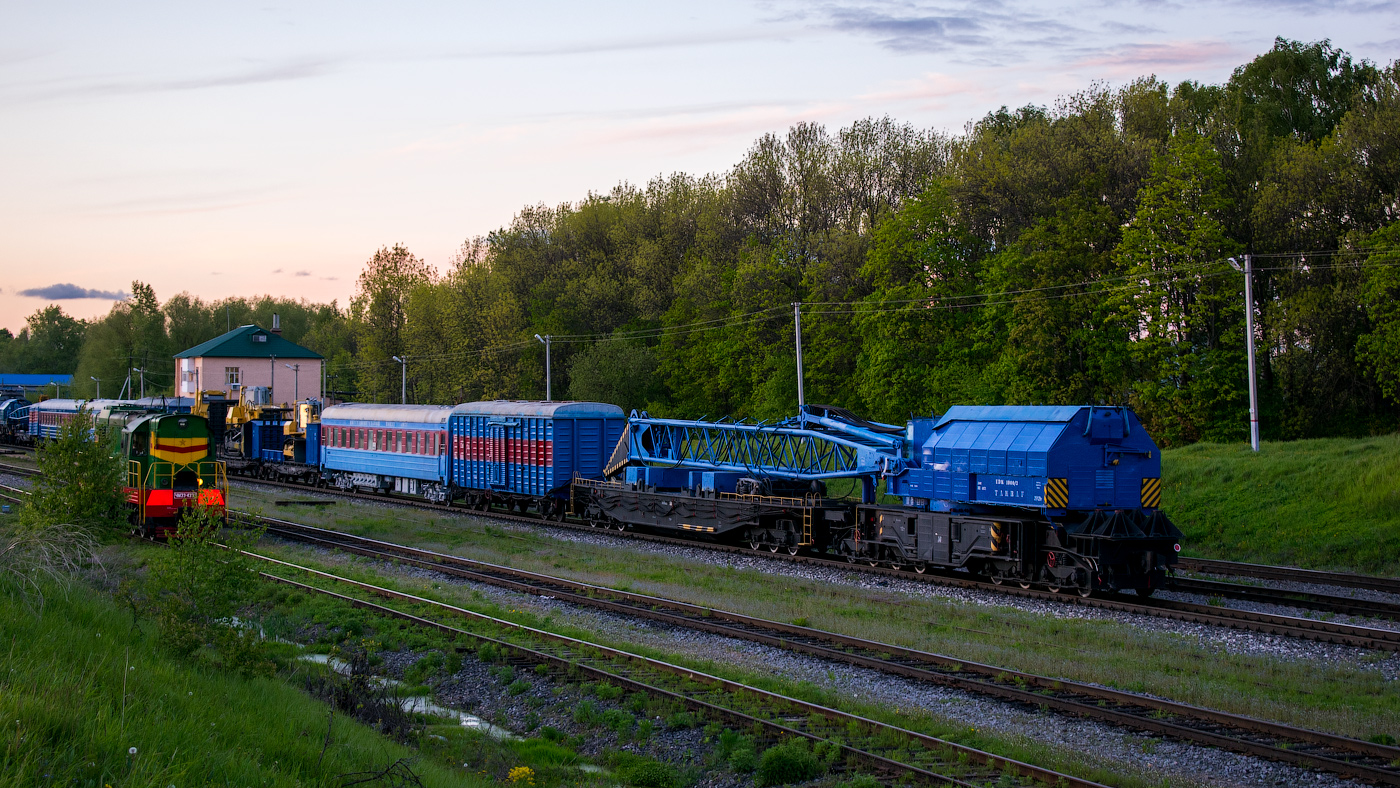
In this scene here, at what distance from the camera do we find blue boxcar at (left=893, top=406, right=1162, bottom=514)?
17.8m

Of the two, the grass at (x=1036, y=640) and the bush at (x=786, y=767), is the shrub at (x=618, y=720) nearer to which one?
the bush at (x=786, y=767)

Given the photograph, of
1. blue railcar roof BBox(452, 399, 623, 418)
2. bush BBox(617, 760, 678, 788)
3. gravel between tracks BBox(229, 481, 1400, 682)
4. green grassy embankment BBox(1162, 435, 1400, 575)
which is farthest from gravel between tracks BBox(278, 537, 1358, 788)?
green grassy embankment BBox(1162, 435, 1400, 575)

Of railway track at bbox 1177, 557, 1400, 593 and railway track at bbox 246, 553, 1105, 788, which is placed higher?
railway track at bbox 246, 553, 1105, 788

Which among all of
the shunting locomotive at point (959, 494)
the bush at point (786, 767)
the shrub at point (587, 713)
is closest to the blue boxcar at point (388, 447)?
the shunting locomotive at point (959, 494)

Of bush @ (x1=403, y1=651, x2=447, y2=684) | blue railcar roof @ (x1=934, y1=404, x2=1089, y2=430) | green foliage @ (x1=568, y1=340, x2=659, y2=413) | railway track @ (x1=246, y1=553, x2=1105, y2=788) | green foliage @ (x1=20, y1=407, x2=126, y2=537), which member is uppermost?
green foliage @ (x1=568, y1=340, x2=659, y2=413)

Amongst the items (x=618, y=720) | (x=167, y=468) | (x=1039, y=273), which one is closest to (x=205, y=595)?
(x=618, y=720)

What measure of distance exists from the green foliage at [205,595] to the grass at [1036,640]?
264 inches

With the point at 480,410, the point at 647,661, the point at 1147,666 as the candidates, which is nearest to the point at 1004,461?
the point at 1147,666

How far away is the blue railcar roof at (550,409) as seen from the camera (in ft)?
96.8

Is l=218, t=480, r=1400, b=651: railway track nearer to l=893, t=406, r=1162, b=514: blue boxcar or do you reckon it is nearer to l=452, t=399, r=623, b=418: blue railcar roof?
l=893, t=406, r=1162, b=514: blue boxcar

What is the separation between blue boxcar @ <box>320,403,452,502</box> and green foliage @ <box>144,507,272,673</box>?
22.4 m

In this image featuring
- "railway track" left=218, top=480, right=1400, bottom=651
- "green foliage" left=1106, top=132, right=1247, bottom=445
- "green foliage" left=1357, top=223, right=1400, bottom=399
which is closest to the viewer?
"railway track" left=218, top=480, right=1400, bottom=651

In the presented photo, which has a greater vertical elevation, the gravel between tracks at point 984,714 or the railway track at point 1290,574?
the gravel between tracks at point 984,714

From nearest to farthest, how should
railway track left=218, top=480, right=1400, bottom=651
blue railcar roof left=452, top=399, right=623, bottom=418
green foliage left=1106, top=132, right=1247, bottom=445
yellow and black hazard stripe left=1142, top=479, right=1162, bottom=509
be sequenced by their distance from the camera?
railway track left=218, top=480, right=1400, bottom=651, yellow and black hazard stripe left=1142, top=479, right=1162, bottom=509, blue railcar roof left=452, top=399, right=623, bottom=418, green foliage left=1106, top=132, right=1247, bottom=445
